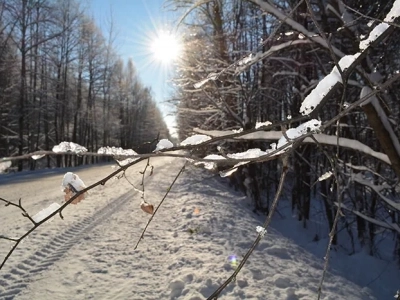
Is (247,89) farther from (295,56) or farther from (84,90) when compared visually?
(84,90)

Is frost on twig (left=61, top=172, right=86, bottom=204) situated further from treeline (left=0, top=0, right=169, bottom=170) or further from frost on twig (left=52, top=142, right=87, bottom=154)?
treeline (left=0, top=0, right=169, bottom=170)

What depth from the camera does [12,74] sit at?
2220 centimetres

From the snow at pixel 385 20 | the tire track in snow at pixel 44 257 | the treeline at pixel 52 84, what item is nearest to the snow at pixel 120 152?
the snow at pixel 385 20

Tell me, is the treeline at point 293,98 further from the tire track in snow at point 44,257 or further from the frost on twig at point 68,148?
the frost on twig at point 68,148

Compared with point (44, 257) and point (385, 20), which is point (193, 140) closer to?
point (385, 20)

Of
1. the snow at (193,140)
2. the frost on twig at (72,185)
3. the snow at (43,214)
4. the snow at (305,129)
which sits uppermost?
the snow at (305,129)

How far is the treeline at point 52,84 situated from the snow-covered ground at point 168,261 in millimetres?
15292

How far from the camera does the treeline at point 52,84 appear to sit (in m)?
21.2

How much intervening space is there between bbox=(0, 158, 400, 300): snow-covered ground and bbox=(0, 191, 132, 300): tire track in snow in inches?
0.4

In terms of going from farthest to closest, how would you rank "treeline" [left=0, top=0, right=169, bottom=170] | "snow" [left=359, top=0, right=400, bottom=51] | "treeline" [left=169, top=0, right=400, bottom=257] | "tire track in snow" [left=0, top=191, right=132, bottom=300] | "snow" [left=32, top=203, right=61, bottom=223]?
"treeline" [left=0, top=0, right=169, bottom=170]
"treeline" [left=169, top=0, right=400, bottom=257]
"tire track in snow" [left=0, top=191, right=132, bottom=300]
"snow" [left=359, top=0, right=400, bottom=51]
"snow" [left=32, top=203, right=61, bottom=223]

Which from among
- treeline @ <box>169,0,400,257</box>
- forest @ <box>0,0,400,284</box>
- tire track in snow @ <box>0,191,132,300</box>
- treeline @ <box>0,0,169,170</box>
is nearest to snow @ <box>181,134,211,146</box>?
forest @ <box>0,0,400,284</box>

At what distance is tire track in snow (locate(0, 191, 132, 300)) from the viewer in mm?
3646

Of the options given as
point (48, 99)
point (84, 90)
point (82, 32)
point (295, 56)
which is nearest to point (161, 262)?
point (295, 56)

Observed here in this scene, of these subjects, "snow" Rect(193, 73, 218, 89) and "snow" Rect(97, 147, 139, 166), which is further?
"snow" Rect(193, 73, 218, 89)
